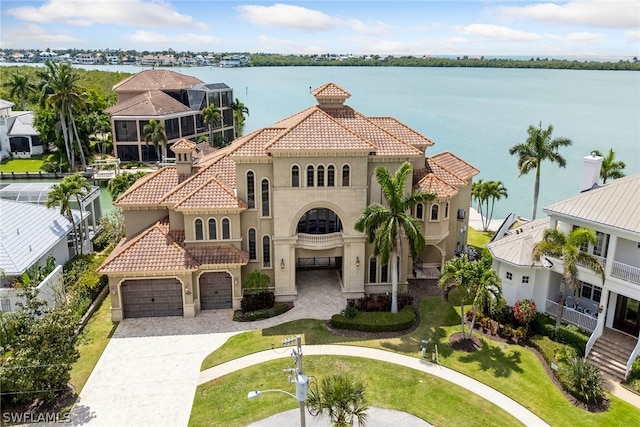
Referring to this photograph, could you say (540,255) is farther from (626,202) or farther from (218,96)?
(218,96)

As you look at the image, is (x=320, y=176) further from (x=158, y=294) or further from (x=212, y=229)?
(x=158, y=294)

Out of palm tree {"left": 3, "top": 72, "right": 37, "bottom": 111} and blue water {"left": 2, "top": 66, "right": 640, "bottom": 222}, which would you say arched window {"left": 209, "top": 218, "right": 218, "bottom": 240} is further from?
palm tree {"left": 3, "top": 72, "right": 37, "bottom": 111}

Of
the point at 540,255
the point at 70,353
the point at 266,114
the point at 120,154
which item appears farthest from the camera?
the point at 266,114

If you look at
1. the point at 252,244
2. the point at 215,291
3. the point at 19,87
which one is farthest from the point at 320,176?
the point at 19,87

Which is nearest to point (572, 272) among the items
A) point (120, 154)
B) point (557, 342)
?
point (557, 342)

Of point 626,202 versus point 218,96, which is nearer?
point 626,202

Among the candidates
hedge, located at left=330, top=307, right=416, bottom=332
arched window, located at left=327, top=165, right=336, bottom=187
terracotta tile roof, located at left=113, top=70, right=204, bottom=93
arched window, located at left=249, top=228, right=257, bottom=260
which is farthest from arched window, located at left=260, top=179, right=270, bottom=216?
terracotta tile roof, located at left=113, top=70, right=204, bottom=93
